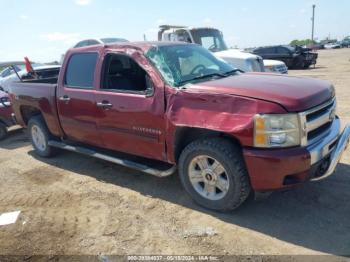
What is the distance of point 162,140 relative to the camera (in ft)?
13.7

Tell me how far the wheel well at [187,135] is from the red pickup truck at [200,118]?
12mm

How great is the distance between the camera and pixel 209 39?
484 inches

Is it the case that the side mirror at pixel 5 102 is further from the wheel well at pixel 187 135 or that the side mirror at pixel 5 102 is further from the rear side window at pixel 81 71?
the wheel well at pixel 187 135

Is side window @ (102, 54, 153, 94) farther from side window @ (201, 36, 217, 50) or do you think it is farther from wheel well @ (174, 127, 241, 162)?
side window @ (201, 36, 217, 50)

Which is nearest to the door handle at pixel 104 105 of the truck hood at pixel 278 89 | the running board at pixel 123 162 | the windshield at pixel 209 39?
the running board at pixel 123 162

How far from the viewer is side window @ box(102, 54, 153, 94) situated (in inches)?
189

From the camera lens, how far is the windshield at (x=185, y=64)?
4.21m

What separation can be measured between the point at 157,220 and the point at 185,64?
6.41 ft

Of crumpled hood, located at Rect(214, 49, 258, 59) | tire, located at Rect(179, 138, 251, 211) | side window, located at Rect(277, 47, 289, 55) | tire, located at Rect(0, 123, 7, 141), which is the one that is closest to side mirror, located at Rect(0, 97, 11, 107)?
tire, located at Rect(0, 123, 7, 141)

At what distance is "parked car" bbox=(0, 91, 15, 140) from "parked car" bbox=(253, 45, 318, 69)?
18.0m

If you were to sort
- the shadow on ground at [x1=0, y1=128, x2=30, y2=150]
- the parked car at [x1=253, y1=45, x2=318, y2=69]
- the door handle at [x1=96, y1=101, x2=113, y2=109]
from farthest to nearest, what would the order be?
the parked car at [x1=253, y1=45, x2=318, y2=69] < the shadow on ground at [x1=0, y1=128, x2=30, y2=150] < the door handle at [x1=96, y1=101, x2=113, y2=109]

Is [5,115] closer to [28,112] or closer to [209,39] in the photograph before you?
[28,112]

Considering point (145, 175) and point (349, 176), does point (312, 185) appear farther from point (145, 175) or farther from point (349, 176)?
point (145, 175)

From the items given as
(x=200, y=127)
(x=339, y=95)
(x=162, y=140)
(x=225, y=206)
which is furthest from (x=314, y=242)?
(x=339, y=95)
